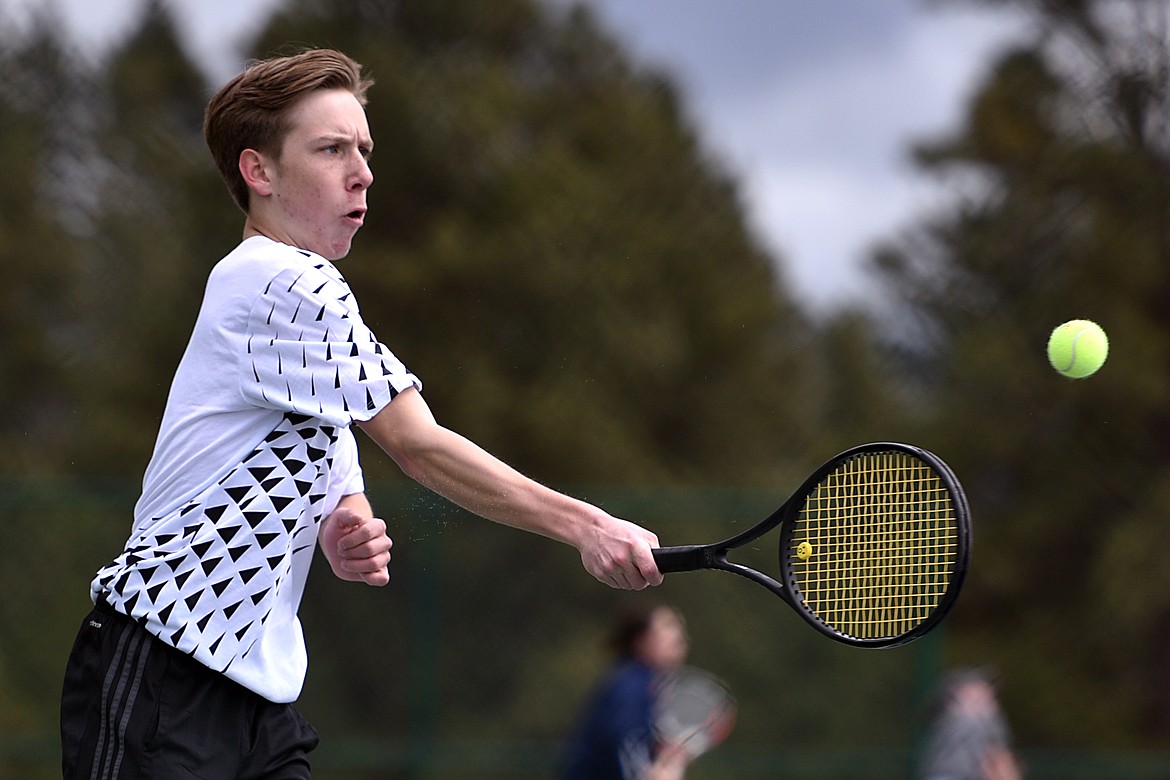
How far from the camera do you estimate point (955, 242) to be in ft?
41.5

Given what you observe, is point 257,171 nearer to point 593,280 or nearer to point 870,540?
point 870,540

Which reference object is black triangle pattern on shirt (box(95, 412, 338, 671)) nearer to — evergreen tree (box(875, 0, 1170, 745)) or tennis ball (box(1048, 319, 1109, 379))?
tennis ball (box(1048, 319, 1109, 379))

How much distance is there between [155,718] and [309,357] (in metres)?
0.56

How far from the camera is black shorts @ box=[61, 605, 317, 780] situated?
2.44 meters

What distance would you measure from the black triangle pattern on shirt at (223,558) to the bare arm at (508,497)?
14 cm

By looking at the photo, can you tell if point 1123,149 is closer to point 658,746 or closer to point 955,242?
point 955,242

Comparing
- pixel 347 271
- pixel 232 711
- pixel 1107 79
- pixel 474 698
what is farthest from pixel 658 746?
pixel 1107 79

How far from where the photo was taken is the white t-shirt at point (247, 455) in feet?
8.08

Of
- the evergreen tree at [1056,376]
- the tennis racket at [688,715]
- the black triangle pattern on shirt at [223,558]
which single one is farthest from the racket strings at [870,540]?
the evergreen tree at [1056,376]

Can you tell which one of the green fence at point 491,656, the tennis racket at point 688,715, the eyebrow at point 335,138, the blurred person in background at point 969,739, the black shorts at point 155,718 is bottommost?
the black shorts at point 155,718

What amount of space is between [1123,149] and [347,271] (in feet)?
18.6

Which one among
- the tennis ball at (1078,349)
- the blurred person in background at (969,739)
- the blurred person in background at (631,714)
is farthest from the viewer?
the blurred person in background at (969,739)

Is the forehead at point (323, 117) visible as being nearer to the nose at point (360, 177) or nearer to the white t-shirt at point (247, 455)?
the nose at point (360, 177)

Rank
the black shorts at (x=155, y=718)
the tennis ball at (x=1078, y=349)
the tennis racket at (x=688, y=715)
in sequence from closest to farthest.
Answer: the black shorts at (x=155, y=718)
the tennis ball at (x=1078, y=349)
the tennis racket at (x=688, y=715)
